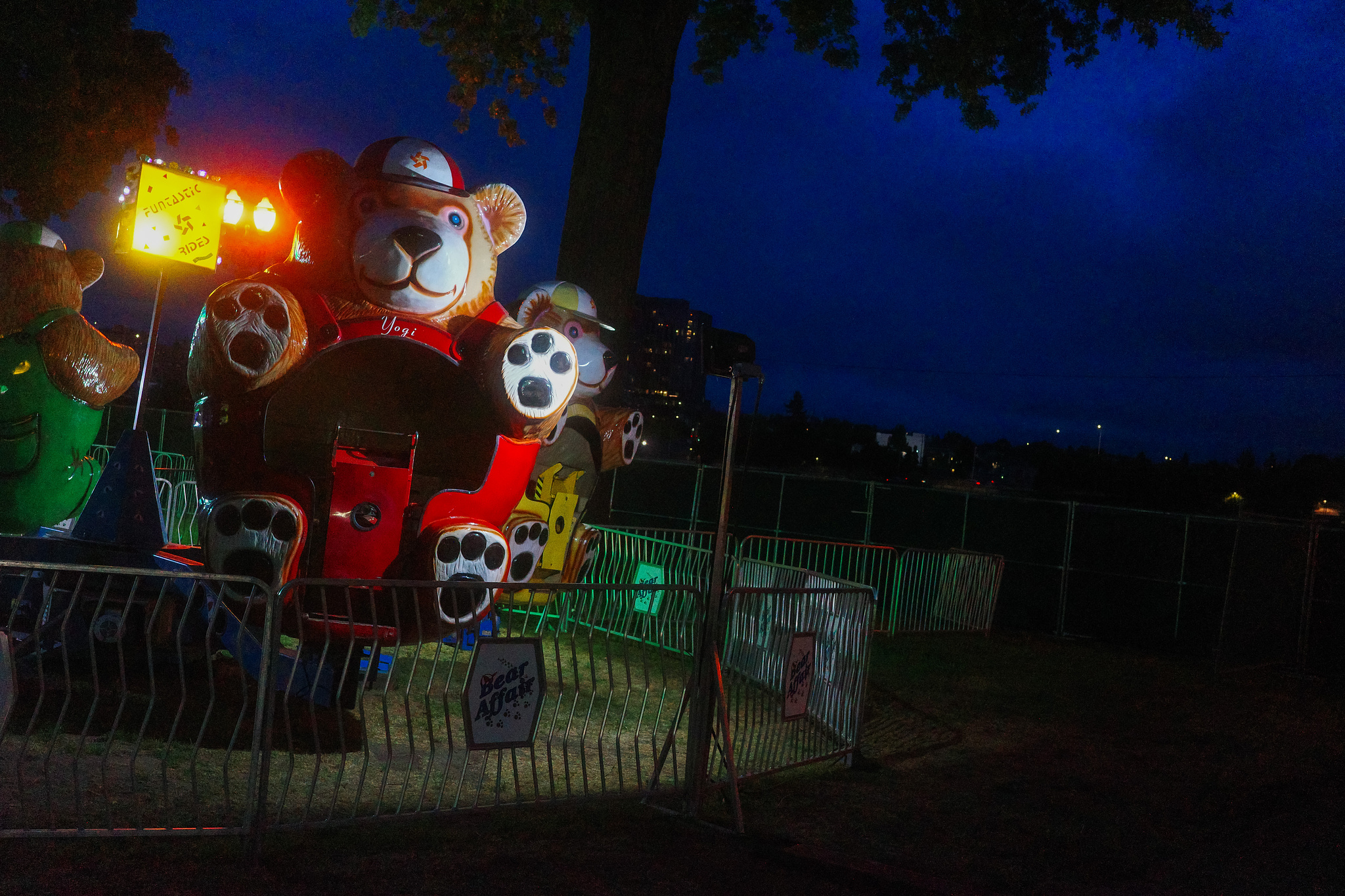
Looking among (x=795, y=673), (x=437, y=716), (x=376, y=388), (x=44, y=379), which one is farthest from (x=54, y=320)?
(x=795, y=673)

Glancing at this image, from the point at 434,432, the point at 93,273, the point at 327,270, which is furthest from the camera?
the point at 93,273

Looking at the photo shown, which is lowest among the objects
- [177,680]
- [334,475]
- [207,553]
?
[177,680]

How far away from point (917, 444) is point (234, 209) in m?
50.5

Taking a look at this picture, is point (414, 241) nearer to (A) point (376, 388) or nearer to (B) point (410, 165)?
(B) point (410, 165)

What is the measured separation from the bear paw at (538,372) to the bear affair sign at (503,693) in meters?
2.17

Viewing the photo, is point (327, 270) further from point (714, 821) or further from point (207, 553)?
point (714, 821)

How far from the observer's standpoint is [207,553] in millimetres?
6027

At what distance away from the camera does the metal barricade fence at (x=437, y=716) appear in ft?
15.2

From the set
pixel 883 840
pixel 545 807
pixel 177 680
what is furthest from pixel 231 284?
pixel 883 840

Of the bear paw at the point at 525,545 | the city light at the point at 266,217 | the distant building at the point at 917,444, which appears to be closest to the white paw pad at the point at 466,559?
the bear paw at the point at 525,545

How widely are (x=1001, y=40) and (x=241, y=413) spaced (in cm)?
1011

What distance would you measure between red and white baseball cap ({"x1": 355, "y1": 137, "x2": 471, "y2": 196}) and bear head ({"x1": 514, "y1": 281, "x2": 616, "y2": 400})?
47.8 inches

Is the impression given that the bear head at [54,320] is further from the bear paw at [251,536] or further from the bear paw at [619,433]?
the bear paw at [619,433]

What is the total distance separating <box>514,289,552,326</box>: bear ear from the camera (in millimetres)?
8109
